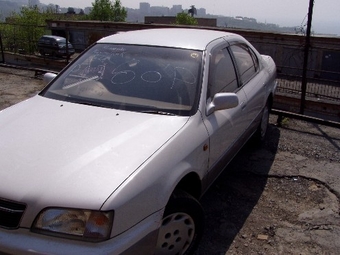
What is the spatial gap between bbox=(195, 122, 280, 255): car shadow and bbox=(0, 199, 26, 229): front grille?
5.07 feet

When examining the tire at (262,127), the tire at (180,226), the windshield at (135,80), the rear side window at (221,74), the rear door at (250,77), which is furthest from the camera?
the tire at (262,127)

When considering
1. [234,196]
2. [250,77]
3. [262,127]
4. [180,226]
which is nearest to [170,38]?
[250,77]

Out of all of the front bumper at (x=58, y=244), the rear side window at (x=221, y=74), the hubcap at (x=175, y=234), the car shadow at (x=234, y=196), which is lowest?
the car shadow at (x=234, y=196)

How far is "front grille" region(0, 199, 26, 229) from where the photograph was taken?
2100 millimetres

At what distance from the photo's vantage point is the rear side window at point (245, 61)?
4191mm

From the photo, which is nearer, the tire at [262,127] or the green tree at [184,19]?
the tire at [262,127]

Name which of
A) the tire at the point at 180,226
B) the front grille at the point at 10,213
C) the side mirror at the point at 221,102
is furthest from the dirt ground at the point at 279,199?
the front grille at the point at 10,213

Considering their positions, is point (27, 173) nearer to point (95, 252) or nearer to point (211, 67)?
point (95, 252)

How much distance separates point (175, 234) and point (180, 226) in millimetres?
67

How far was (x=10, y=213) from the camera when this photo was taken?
6.94 feet

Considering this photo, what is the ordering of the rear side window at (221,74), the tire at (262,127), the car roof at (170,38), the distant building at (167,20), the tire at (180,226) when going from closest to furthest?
the tire at (180,226), the rear side window at (221,74), the car roof at (170,38), the tire at (262,127), the distant building at (167,20)

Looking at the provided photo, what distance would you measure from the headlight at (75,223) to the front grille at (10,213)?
106mm

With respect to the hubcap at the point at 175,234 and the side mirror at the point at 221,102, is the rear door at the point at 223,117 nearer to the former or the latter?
the side mirror at the point at 221,102

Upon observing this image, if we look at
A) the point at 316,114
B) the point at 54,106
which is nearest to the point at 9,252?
the point at 54,106
